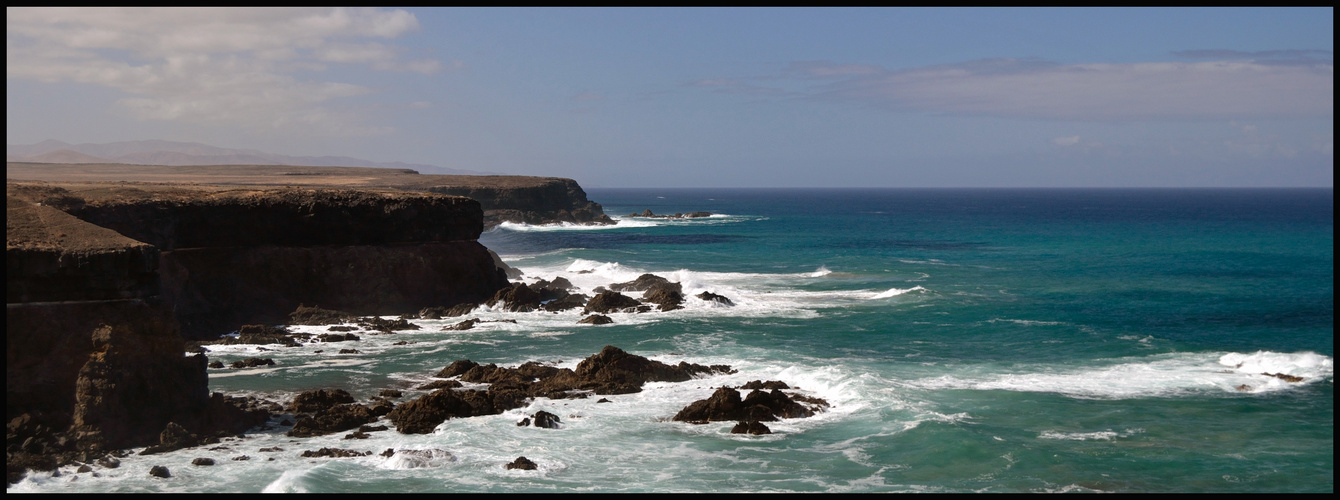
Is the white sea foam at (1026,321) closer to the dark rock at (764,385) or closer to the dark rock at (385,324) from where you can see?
the dark rock at (764,385)

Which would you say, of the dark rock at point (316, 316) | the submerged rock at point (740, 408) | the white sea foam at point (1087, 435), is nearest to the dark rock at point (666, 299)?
the dark rock at point (316, 316)

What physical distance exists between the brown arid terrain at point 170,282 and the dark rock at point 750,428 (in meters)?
9.98

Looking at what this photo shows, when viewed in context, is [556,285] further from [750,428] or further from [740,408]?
[750,428]

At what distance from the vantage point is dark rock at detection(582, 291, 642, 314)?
39.4 meters

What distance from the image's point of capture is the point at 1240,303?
40.8m

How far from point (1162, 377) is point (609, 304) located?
20073 mm

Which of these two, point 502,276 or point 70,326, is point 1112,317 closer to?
point 502,276

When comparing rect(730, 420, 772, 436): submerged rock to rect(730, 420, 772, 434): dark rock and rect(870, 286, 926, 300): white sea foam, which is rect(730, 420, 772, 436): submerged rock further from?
rect(870, 286, 926, 300): white sea foam

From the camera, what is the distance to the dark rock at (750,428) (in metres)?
21.1

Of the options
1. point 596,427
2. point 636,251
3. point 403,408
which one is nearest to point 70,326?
point 403,408

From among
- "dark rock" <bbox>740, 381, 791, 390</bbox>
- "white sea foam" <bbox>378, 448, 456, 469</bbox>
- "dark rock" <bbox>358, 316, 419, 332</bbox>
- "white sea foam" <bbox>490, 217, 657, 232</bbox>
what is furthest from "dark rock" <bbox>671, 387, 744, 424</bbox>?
"white sea foam" <bbox>490, 217, 657, 232</bbox>

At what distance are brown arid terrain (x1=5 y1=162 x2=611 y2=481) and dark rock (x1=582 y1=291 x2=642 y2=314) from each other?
4776 mm

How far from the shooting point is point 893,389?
2530cm

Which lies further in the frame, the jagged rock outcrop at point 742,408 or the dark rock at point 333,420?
the jagged rock outcrop at point 742,408
